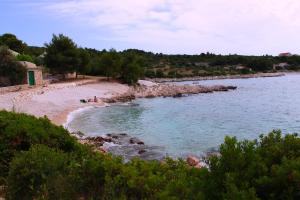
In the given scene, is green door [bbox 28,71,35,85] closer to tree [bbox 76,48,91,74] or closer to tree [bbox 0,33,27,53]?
tree [bbox 76,48,91,74]

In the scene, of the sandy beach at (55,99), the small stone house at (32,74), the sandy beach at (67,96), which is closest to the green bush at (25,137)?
the sandy beach at (67,96)

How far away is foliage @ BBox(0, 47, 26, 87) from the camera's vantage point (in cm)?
5072

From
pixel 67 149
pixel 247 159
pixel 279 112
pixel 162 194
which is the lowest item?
pixel 279 112

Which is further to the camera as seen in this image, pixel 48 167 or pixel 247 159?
pixel 48 167

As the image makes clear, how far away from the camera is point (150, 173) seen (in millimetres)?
5363

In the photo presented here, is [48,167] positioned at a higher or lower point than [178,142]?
higher

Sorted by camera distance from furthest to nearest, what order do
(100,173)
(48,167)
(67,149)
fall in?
1. (67,149)
2. (48,167)
3. (100,173)

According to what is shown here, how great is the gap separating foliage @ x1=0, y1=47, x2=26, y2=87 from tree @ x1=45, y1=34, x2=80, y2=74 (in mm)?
9327

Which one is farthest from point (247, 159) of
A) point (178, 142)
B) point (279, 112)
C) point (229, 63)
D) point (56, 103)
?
point (229, 63)

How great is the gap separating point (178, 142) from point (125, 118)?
516 inches

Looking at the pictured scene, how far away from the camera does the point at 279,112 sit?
147 ft

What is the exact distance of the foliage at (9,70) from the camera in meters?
50.7

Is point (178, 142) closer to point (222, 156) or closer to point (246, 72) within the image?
point (222, 156)

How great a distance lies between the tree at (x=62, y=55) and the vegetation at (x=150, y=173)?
55.5 metres
